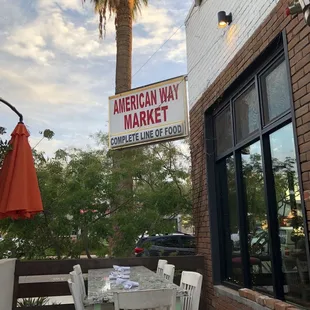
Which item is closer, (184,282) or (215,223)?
(184,282)

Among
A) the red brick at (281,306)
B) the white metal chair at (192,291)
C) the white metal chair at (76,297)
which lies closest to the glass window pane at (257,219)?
the red brick at (281,306)

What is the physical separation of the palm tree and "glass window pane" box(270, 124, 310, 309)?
544 cm

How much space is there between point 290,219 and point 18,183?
3.02 m

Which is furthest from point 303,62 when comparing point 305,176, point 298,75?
point 305,176

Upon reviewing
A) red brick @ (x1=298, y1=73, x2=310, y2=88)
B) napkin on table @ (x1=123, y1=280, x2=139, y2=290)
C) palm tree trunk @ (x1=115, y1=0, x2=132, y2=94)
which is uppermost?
palm tree trunk @ (x1=115, y1=0, x2=132, y2=94)

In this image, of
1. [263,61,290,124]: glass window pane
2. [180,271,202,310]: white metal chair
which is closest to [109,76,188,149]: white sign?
[263,61,290,124]: glass window pane

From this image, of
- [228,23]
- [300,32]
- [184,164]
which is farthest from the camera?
[184,164]

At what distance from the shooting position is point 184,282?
155 inches

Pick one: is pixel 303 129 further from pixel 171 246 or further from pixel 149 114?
pixel 171 246

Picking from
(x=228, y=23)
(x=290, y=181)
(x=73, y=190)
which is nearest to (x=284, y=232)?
(x=290, y=181)

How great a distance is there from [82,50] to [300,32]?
7922mm

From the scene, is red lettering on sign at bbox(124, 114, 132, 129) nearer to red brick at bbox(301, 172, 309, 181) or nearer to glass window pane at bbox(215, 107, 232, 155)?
glass window pane at bbox(215, 107, 232, 155)

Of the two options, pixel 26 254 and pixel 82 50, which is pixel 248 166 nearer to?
pixel 26 254

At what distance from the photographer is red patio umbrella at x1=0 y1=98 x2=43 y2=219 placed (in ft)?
13.3
